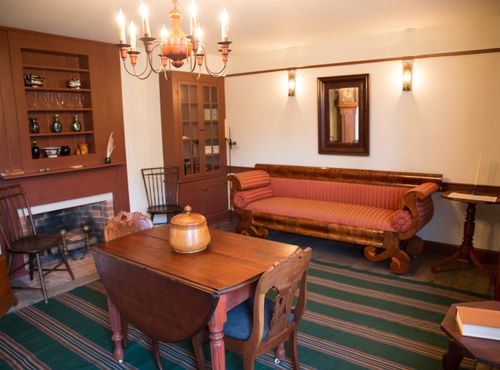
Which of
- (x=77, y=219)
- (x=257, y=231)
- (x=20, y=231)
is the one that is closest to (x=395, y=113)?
(x=257, y=231)

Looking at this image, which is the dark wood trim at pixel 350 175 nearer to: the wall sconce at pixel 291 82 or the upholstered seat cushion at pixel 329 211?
the upholstered seat cushion at pixel 329 211

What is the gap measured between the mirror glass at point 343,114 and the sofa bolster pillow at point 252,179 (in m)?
0.77

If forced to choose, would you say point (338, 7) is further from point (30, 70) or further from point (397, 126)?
point (30, 70)

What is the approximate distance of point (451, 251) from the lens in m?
4.04

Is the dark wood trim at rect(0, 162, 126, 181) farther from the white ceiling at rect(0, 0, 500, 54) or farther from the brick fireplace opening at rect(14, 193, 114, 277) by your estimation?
the white ceiling at rect(0, 0, 500, 54)

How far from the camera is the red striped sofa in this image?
11.7 ft

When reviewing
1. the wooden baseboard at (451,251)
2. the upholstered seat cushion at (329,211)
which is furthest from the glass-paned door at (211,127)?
the wooden baseboard at (451,251)

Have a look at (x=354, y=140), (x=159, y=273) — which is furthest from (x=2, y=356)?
(x=354, y=140)

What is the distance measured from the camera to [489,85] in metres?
3.64

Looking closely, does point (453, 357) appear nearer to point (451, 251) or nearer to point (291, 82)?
point (451, 251)

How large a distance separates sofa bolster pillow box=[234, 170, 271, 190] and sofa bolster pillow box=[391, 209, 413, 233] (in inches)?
68.7

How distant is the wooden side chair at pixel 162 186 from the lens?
16.0 feet

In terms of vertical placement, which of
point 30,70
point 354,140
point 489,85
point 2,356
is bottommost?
point 2,356

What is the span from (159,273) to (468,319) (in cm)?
148
